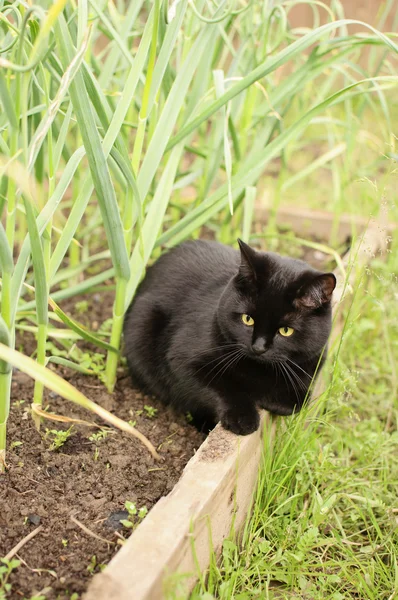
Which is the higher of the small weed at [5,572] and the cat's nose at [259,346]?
the cat's nose at [259,346]

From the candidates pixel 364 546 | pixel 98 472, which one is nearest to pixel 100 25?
pixel 98 472

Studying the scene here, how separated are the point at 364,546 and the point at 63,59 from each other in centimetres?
132

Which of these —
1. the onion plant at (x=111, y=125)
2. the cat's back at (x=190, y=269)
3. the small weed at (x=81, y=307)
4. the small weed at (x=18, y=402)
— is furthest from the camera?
the small weed at (x=81, y=307)

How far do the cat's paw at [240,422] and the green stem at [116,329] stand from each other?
0.40 metres

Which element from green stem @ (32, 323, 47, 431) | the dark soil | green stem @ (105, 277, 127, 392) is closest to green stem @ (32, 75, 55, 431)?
green stem @ (32, 323, 47, 431)

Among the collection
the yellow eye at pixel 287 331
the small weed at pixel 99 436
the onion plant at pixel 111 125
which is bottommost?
the small weed at pixel 99 436

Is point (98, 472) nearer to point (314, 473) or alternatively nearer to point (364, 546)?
point (314, 473)

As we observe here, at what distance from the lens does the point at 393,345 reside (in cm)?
222

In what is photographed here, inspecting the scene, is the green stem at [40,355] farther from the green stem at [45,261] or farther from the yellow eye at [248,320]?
the yellow eye at [248,320]

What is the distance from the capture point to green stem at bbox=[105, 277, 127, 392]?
1.56m

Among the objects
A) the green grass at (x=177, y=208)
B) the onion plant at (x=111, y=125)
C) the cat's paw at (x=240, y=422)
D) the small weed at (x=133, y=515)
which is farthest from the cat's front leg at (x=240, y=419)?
the onion plant at (x=111, y=125)

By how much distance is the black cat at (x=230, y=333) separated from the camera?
4.62 ft

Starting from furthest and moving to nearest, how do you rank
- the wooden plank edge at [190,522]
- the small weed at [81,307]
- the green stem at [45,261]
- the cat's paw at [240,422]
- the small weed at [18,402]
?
the small weed at [81,307] → the small weed at [18,402] → the cat's paw at [240,422] → the green stem at [45,261] → the wooden plank edge at [190,522]

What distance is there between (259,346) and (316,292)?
0.59ft
